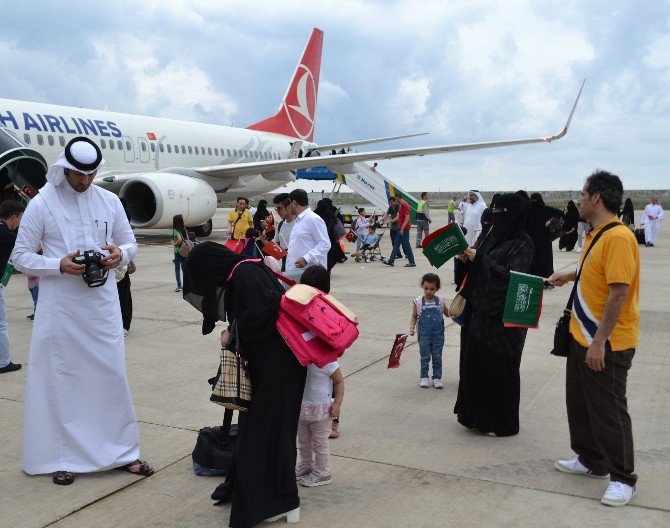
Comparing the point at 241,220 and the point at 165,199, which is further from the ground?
the point at 165,199

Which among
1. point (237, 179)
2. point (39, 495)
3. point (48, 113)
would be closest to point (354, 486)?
point (39, 495)

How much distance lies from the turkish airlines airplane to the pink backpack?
10.1 meters

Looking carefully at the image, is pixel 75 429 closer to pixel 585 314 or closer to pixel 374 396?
pixel 374 396

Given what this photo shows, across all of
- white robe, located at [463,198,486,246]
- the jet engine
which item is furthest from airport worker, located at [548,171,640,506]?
the jet engine

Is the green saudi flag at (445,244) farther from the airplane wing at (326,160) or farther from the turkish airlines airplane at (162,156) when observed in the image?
the airplane wing at (326,160)

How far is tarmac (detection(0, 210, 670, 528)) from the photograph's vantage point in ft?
11.5

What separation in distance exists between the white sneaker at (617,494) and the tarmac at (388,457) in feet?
0.16

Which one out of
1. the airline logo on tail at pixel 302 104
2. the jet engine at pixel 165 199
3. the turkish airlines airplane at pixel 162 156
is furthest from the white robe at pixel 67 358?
the airline logo on tail at pixel 302 104

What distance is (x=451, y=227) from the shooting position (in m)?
4.34

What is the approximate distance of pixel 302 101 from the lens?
28.3 metres

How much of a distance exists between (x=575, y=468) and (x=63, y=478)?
9.24 ft

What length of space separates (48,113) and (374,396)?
45.5ft

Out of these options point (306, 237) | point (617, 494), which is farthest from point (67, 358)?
point (617, 494)

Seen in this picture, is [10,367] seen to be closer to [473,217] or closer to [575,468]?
[575,468]
